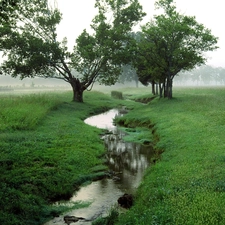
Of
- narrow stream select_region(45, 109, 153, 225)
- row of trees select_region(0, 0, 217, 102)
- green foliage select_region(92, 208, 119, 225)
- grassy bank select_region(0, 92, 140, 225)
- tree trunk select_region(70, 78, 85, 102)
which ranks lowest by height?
narrow stream select_region(45, 109, 153, 225)

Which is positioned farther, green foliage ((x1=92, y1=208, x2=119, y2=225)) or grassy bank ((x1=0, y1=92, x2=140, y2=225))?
grassy bank ((x1=0, y1=92, x2=140, y2=225))

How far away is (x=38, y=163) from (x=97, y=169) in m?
3.33

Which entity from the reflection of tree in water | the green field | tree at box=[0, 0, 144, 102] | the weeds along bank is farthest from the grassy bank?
tree at box=[0, 0, 144, 102]

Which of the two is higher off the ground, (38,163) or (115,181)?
(38,163)

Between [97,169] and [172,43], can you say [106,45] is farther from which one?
[97,169]

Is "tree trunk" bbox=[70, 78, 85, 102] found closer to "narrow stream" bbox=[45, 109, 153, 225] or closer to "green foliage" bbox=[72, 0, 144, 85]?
"green foliage" bbox=[72, 0, 144, 85]

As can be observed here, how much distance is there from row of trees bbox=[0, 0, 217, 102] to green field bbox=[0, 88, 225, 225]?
19623mm

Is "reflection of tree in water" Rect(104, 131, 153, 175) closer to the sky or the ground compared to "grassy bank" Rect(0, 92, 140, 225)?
closer to the ground

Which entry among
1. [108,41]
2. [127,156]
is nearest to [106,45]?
[108,41]

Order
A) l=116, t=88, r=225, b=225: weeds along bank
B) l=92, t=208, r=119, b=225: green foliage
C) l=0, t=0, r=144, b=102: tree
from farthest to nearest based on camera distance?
l=0, t=0, r=144, b=102: tree, l=92, t=208, r=119, b=225: green foliage, l=116, t=88, r=225, b=225: weeds along bank

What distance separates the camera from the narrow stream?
1041 centimetres

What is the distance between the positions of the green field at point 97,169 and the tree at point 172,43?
21.0 m

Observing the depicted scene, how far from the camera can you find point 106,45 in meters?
43.0

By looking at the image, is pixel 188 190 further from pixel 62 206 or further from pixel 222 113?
pixel 222 113
